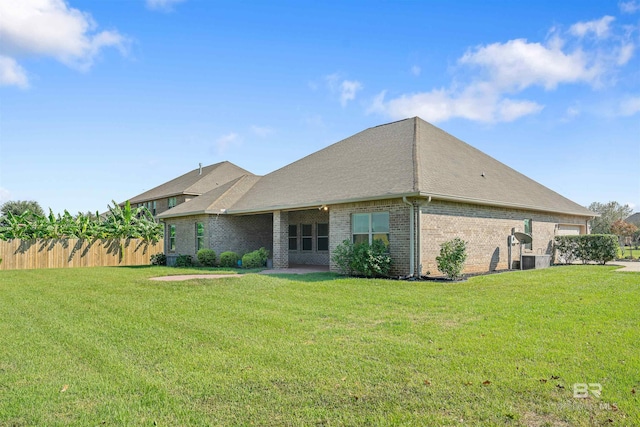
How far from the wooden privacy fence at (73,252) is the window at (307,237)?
1162cm

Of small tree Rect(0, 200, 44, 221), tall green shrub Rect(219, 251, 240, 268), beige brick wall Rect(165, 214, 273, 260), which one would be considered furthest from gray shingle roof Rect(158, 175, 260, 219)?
small tree Rect(0, 200, 44, 221)

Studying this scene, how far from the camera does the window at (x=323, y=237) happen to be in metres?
21.2

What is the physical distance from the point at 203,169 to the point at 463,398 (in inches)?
1613

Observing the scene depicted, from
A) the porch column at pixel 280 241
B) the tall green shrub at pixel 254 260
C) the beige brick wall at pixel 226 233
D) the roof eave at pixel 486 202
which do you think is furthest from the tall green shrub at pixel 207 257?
the roof eave at pixel 486 202

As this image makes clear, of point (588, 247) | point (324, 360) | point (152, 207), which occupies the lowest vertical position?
point (324, 360)

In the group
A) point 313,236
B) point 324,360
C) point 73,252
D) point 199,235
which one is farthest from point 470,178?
point 73,252

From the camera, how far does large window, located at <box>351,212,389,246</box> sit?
15.0m

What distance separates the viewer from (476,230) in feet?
54.3

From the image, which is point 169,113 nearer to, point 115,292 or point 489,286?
point 115,292

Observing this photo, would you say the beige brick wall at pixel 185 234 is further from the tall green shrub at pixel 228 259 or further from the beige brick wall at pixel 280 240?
the beige brick wall at pixel 280 240

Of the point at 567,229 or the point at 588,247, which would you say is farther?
the point at 567,229

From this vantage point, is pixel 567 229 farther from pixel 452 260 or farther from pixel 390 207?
pixel 390 207

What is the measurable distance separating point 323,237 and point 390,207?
7046mm

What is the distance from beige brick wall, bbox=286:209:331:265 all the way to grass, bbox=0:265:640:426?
10.5 metres
